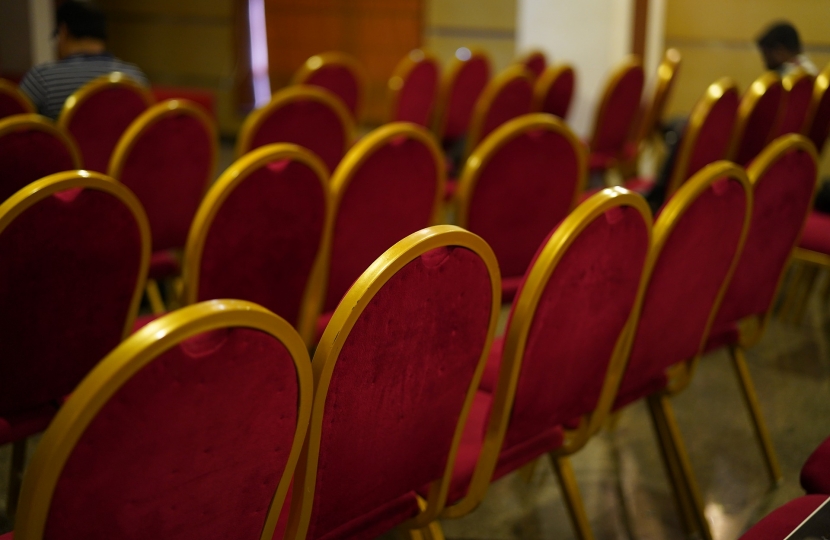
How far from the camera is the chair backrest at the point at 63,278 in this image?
1647 mm

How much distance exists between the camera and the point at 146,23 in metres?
9.40

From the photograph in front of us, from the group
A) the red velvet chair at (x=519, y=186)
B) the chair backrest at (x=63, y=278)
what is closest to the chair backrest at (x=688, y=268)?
the red velvet chair at (x=519, y=186)

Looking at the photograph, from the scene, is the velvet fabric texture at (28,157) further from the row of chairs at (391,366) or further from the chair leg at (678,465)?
the chair leg at (678,465)

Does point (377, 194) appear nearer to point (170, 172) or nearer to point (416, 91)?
point (170, 172)

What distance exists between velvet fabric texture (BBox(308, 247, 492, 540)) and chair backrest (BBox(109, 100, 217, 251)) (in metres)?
1.70

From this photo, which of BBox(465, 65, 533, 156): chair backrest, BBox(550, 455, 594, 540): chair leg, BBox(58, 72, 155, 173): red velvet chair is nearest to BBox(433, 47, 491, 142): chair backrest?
BBox(465, 65, 533, 156): chair backrest

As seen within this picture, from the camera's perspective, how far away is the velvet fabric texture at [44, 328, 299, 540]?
979 mm

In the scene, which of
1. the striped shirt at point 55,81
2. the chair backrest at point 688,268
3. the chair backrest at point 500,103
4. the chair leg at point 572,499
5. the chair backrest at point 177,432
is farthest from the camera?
the chair backrest at point 500,103

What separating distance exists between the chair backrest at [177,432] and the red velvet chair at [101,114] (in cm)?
250

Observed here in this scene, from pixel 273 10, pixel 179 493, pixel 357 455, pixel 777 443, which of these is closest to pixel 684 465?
pixel 777 443

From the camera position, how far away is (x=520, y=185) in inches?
106

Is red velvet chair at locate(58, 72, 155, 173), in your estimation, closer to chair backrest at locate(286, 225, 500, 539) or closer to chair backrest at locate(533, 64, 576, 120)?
chair backrest at locate(533, 64, 576, 120)

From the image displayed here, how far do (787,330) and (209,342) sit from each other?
3312 millimetres

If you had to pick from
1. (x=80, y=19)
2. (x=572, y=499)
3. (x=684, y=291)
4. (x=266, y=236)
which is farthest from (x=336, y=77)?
(x=572, y=499)
